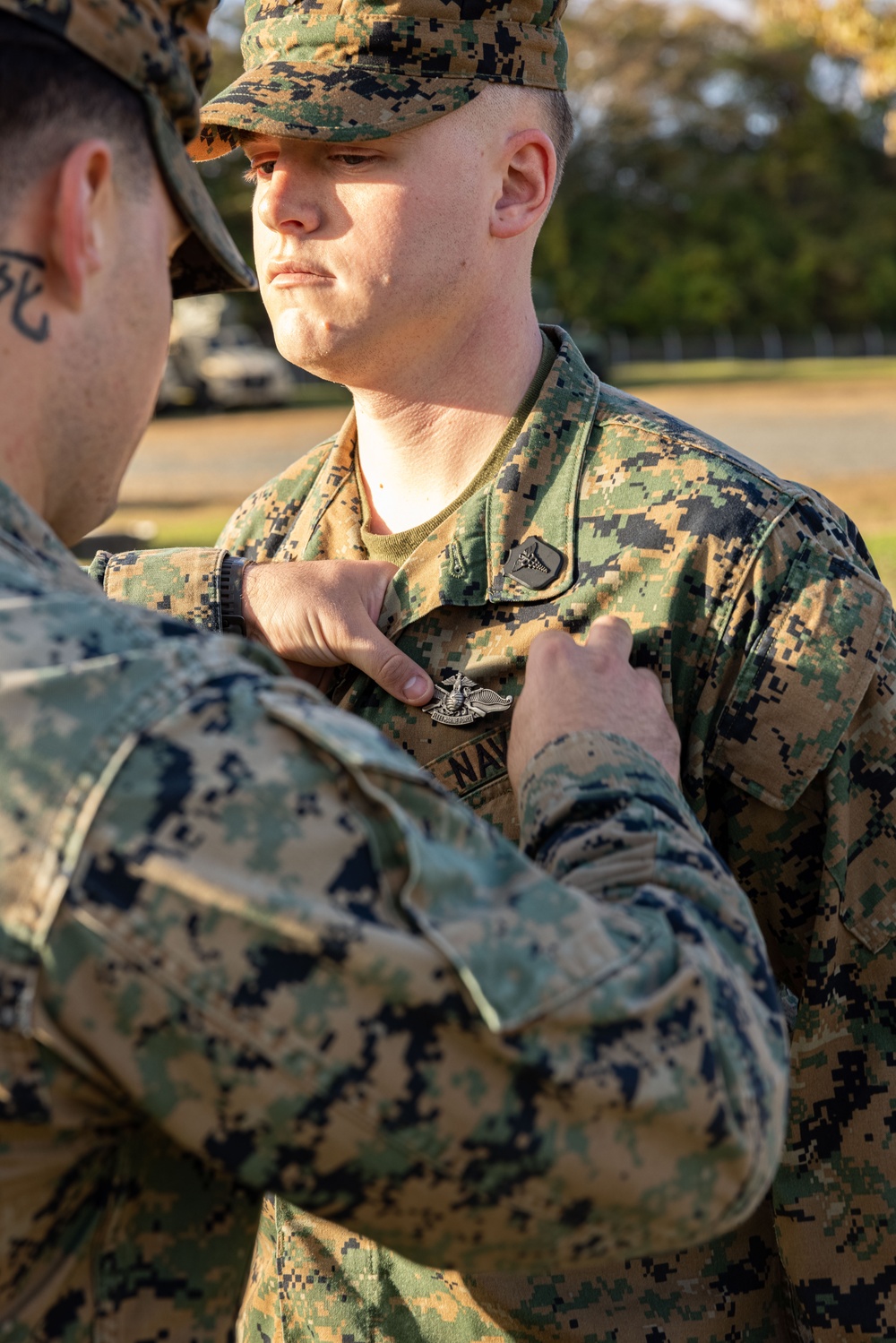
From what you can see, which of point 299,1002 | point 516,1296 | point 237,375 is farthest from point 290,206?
point 237,375

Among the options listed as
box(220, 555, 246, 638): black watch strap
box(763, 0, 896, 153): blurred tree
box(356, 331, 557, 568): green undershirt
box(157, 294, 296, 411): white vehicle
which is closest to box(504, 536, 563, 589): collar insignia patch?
box(356, 331, 557, 568): green undershirt

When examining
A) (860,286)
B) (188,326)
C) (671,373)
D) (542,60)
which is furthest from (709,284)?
(542,60)

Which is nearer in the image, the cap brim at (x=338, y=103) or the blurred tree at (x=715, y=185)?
the cap brim at (x=338, y=103)

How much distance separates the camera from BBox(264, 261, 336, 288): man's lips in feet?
7.76

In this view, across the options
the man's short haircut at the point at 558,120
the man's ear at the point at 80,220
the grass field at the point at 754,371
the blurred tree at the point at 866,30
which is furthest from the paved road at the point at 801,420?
the man's ear at the point at 80,220

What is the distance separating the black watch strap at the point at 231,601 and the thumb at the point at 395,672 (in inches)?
10.6

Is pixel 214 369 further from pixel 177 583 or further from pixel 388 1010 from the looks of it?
pixel 388 1010

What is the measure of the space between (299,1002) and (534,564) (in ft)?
4.07

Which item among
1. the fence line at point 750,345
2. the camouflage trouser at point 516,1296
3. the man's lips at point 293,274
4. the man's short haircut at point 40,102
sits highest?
the man's short haircut at point 40,102

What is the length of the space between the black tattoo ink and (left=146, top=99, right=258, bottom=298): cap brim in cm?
21

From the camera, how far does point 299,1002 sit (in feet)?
4.04

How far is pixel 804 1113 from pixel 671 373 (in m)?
32.7

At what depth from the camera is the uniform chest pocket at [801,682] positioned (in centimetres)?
218

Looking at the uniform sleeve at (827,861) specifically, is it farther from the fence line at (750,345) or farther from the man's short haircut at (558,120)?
the fence line at (750,345)
